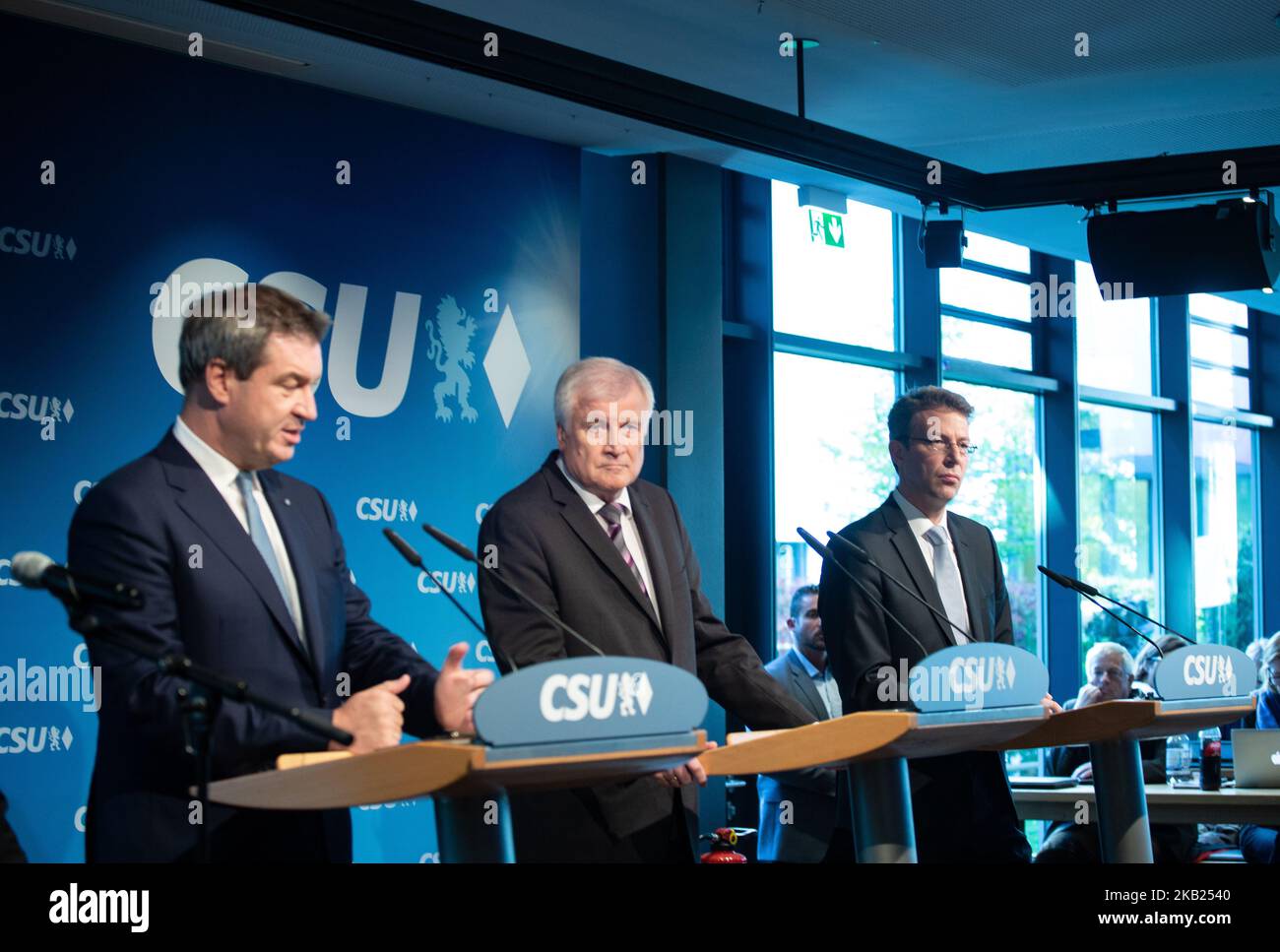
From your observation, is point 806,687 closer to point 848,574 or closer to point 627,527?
point 848,574

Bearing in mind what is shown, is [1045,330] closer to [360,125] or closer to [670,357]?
[670,357]

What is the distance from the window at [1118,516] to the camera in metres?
9.77

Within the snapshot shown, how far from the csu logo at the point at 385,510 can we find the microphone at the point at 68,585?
10.9ft

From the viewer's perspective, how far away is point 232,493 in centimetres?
236

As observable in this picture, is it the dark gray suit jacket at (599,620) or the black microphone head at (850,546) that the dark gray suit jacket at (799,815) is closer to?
the black microphone head at (850,546)

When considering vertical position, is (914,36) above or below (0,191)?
above

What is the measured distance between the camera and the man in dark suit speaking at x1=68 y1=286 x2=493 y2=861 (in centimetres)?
211

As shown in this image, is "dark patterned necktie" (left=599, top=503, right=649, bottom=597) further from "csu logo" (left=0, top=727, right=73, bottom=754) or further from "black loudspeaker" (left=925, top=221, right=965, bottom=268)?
"black loudspeaker" (left=925, top=221, right=965, bottom=268)

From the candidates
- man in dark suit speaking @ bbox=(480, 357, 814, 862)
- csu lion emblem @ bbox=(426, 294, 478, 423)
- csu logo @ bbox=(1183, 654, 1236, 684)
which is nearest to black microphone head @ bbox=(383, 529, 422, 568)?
man in dark suit speaking @ bbox=(480, 357, 814, 862)

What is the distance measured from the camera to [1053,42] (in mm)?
5359

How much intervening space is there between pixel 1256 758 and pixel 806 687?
1.70 m
